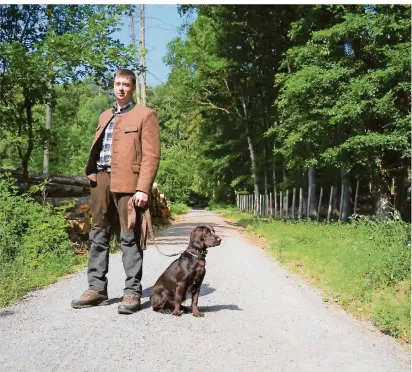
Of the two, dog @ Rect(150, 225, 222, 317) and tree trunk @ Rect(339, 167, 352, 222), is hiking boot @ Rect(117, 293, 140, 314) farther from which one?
tree trunk @ Rect(339, 167, 352, 222)

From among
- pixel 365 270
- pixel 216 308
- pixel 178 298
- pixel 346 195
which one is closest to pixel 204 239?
pixel 178 298

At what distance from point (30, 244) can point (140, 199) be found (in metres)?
3.96

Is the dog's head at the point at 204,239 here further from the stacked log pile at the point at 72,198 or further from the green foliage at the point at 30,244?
the stacked log pile at the point at 72,198

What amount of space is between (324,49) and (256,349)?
494 inches

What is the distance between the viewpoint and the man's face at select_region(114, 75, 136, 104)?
16.7 feet

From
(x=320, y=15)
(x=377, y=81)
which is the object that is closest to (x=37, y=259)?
(x=377, y=81)

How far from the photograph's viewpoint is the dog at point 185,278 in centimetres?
486

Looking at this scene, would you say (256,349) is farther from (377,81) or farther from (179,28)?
(179,28)

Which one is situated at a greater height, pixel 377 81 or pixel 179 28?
pixel 179 28

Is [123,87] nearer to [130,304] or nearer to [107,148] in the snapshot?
[107,148]

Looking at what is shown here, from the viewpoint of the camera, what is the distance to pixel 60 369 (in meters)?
3.41

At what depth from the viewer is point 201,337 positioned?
4.21 meters

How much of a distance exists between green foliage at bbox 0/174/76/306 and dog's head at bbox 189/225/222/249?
2643mm

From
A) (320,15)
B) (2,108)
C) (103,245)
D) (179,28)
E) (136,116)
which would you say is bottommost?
(103,245)
